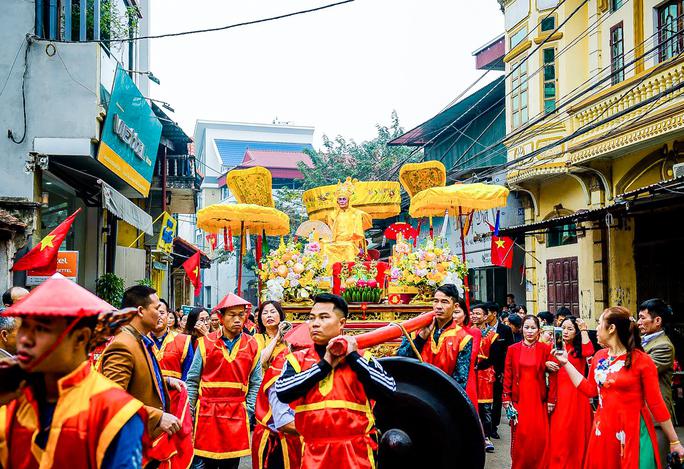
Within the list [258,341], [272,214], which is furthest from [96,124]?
[258,341]

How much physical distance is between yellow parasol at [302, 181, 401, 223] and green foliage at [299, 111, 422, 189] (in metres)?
18.7

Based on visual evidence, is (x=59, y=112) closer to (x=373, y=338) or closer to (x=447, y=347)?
(x=447, y=347)

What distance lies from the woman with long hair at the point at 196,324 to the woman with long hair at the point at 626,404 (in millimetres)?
4444

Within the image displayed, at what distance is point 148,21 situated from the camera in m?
23.2

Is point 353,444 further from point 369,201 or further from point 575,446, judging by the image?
point 369,201

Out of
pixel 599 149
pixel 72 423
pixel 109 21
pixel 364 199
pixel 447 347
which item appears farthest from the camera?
pixel 599 149

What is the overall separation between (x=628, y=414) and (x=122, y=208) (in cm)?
1143

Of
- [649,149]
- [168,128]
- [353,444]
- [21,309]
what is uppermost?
[168,128]

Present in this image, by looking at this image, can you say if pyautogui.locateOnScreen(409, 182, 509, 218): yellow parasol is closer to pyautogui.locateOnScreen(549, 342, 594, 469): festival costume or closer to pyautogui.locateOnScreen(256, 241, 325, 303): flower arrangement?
pyautogui.locateOnScreen(256, 241, 325, 303): flower arrangement

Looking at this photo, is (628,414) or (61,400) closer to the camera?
(61,400)

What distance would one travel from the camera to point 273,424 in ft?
18.6

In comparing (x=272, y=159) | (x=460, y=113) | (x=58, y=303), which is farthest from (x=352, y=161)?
(x=58, y=303)

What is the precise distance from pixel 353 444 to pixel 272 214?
30.2 ft

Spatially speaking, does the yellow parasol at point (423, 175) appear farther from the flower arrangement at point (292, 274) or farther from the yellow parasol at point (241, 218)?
the flower arrangement at point (292, 274)
